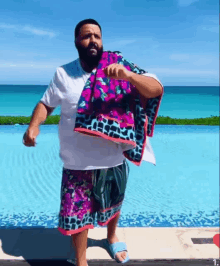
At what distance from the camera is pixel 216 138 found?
889 cm

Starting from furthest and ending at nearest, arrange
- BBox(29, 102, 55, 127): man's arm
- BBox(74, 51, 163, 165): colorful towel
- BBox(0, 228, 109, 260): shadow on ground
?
BBox(0, 228, 109, 260): shadow on ground → BBox(29, 102, 55, 127): man's arm → BBox(74, 51, 163, 165): colorful towel

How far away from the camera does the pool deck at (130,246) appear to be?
2205 mm

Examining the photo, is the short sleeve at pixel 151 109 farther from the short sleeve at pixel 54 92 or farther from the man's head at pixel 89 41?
the short sleeve at pixel 54 92

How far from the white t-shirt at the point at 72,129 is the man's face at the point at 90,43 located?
9 centimetres

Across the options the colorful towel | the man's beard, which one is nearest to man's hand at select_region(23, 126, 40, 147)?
the colorful towel

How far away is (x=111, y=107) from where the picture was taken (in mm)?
1688

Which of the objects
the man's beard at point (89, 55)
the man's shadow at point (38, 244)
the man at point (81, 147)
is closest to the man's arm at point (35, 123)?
the man at point (81, 147)

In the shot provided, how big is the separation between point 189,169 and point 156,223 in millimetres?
2556

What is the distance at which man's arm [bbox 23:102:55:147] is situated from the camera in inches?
67.7

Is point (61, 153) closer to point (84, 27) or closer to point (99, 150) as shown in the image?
point (99, 150)

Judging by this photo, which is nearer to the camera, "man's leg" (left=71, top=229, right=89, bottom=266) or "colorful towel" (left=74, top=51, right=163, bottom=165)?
"colorful towel" (left=74, top=51, right=163, bottom=165)

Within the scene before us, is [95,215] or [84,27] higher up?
[84,27]

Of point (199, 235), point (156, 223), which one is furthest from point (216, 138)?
point (199, 235)

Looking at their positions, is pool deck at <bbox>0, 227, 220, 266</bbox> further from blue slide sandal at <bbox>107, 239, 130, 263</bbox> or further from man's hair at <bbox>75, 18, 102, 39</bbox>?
man's hair at <bbox>75, 18, 102, 39</bbox>
